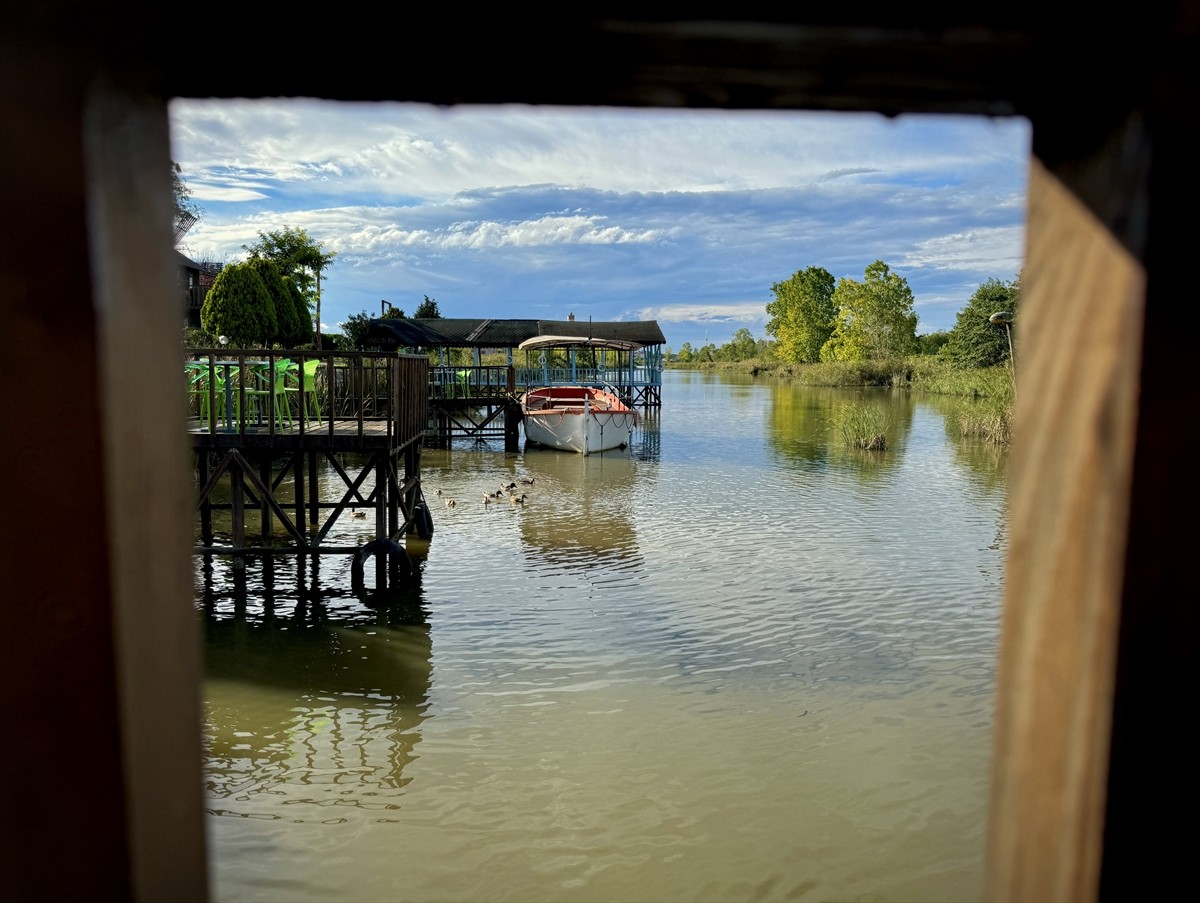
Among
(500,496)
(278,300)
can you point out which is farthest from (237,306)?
(500,496)

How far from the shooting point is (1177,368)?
96 cm

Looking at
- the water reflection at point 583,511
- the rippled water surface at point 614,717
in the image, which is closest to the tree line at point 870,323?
the water reflection at point 583,511

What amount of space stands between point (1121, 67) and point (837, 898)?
5.01 m

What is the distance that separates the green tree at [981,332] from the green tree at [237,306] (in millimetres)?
46520

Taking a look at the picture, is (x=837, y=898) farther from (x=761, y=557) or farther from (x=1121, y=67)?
(x=761, y=557)

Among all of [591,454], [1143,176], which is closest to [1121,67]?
[1143,176]

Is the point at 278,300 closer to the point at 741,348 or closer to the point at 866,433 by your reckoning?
the point at 866,433

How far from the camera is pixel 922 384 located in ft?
192

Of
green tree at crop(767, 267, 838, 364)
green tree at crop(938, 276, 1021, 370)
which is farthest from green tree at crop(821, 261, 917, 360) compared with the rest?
green tree at crop(767, 267, 838, 364)

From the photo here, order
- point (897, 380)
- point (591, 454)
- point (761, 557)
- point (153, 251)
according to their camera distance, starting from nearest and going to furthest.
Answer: point (153, 251) < point (761, 557) < point (591, 454) < point (897, 380)

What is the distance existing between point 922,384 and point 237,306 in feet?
154

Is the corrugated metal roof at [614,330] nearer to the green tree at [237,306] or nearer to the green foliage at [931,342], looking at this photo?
the green tree at [237,306]

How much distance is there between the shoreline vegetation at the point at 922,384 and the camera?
1048 inches

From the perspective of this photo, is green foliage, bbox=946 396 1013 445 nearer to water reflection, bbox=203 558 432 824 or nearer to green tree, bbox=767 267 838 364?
water reflection, bbox=203 558 432 824
